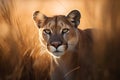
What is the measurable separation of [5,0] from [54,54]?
437mm

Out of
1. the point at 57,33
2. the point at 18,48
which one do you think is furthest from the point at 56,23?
the point at 18,48

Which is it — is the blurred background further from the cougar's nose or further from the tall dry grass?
the cougar's nose

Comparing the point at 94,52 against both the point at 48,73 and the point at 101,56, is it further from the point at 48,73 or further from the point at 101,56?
the point at 48,73

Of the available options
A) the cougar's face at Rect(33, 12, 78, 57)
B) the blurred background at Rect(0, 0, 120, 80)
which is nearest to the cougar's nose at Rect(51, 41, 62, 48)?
the cougar's face at Rect(33, 12, 78, 57)

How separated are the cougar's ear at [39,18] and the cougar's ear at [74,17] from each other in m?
0.15

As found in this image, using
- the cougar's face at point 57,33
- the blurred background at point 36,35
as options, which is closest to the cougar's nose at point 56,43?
the cougar's face at point 57,33

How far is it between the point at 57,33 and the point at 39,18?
14 centimetres

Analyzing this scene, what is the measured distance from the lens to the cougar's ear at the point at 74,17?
2998 millimetres

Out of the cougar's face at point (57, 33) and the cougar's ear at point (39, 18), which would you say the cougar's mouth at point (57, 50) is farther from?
the cougar's ear at point (39, 18)

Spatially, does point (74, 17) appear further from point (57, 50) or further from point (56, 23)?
point (57, 50)

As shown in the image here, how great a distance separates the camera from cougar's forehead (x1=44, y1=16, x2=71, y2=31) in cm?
299

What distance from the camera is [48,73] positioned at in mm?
3053

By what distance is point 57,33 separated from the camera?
298 cm

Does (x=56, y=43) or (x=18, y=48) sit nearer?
(x=56, y=43)
